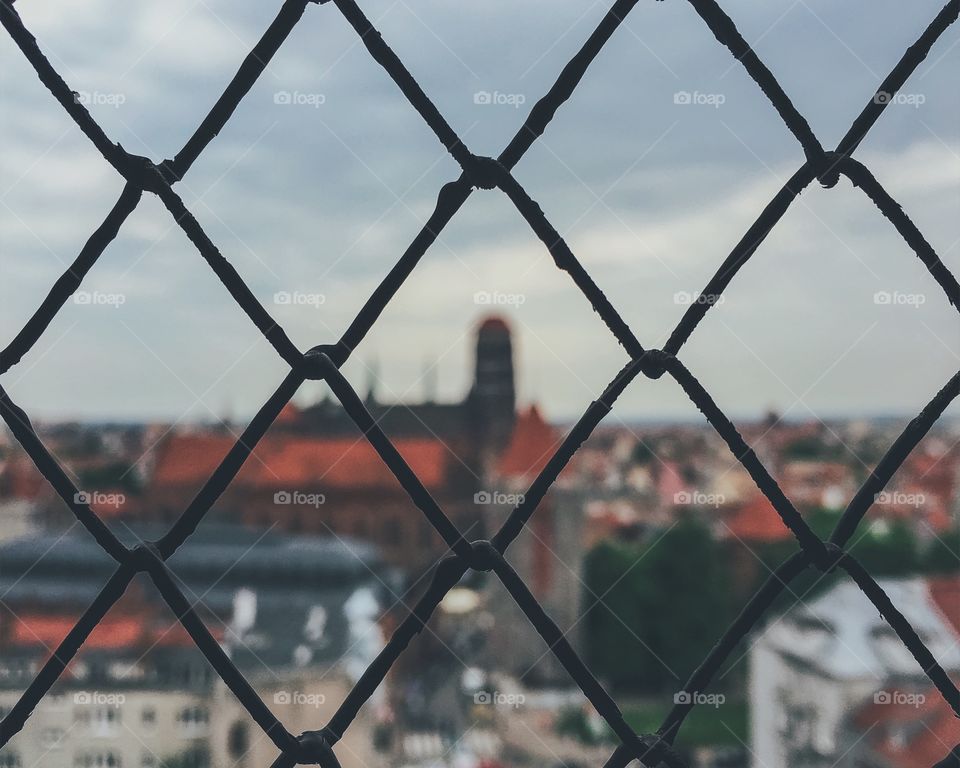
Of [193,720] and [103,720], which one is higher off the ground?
[193,720]

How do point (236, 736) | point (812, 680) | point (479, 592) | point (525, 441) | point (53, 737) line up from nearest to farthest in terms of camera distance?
point (53, 737) < point (236, 736) < point (812, 680) < point (479, 592) < point (525, 441)

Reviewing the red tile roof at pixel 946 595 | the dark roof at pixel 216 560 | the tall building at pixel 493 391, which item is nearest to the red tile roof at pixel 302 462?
the dark roof at pixel 216 560

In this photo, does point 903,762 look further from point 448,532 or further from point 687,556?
point 687,556

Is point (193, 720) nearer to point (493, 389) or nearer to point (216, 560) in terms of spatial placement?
point (216, 560)

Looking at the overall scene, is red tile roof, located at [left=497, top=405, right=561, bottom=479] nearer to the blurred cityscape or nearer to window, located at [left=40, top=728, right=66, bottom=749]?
the blurred cityscape

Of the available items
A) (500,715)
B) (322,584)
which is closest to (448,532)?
(322,584)

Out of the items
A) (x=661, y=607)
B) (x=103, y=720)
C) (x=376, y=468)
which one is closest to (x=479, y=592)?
(x=376, y=468)

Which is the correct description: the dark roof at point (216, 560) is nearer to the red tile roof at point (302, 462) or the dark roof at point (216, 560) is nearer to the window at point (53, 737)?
the window at point (53, 737)
